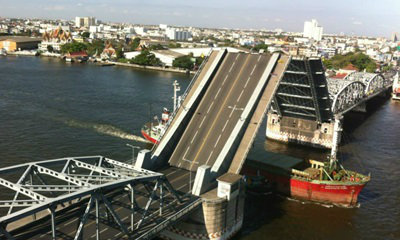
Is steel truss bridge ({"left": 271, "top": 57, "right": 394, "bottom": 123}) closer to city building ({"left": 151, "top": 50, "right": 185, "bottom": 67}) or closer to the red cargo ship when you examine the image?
the red cargo ship

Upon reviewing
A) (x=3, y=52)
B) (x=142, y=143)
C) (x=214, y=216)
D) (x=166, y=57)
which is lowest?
(x=142, y=143)

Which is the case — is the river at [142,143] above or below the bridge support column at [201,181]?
below

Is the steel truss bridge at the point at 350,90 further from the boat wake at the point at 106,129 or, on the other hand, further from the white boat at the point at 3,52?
the white boat at the point at 3,52

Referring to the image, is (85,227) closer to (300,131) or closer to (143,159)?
(143,159)

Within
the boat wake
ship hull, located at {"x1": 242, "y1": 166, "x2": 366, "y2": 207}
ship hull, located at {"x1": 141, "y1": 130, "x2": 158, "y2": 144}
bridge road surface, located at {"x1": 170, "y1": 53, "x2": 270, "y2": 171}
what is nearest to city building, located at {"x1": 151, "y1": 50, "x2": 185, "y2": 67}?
the boat wake

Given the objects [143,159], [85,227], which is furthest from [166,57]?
[85,227]

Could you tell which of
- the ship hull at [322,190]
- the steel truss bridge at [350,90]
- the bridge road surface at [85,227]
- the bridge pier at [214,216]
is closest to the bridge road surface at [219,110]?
the bridge pier at [214,216]
